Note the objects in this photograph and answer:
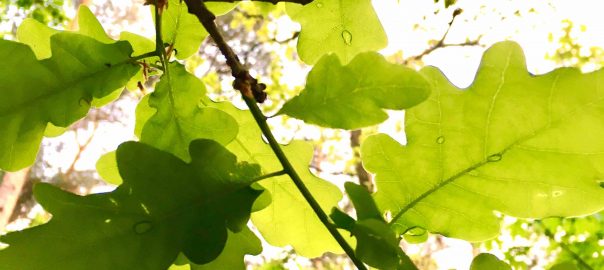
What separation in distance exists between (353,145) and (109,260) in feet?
17.5

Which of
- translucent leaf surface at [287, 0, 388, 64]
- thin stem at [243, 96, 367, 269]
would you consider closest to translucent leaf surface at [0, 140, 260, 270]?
thin stem at [243, 96, 367, 269]

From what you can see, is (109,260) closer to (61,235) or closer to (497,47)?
(61,235)

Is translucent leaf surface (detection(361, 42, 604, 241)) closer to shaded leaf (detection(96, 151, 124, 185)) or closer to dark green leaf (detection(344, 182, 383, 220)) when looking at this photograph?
dark green leaf (detection(344, 182, 383, 220))

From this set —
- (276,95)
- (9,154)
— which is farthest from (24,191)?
(9,154)

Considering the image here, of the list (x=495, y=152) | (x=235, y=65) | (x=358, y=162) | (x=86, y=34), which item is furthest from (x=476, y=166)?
(x=358, y=162)

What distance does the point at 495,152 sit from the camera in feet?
1.63

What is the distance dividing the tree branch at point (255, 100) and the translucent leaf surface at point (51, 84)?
0.08 metres

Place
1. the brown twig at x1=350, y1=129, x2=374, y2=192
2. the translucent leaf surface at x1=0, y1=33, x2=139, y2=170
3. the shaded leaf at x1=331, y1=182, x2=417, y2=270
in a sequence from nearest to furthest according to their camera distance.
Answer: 1. the shaded leaf at x1=331, y1=182, x2=417, y2=270
2. the translucent leaf surface at x1=0, y1=33, x2=139, y2=170
3. the brown twig at x1=350, y1=129, x2=374, y2=192

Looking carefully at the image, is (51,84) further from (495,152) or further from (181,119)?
(495,152)

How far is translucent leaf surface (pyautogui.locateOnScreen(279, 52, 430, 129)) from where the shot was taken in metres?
0.45

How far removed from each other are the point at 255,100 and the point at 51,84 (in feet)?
0.65

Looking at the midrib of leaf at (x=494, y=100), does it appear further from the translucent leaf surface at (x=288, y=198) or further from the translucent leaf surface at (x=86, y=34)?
the translucent leaf surface at (x=86, y=34)

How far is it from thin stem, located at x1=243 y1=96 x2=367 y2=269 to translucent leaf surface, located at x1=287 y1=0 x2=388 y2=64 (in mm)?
217

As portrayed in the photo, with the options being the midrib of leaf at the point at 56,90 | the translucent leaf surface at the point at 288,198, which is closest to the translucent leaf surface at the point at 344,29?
the translucent leaf surface at the point at 288,198
